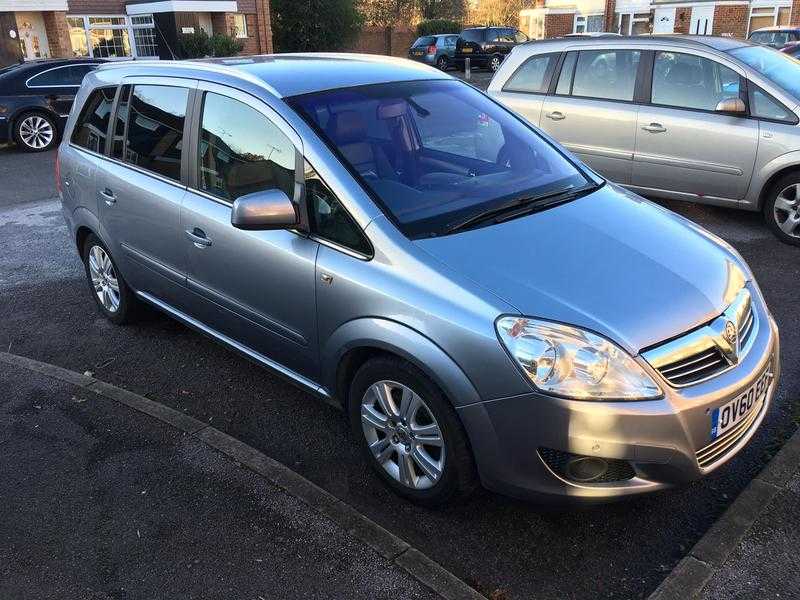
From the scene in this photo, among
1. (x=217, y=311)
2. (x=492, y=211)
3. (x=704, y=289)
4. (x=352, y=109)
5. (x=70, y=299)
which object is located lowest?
(x=70, y=299)

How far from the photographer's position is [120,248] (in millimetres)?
4766

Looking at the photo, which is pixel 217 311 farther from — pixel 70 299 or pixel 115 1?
pixel 115 1

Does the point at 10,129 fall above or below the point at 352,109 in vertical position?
below

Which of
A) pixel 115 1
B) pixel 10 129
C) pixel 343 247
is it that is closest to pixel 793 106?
pixel 343 247

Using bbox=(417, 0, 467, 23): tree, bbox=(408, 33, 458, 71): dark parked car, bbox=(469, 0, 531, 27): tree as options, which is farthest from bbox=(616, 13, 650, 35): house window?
bbox=(417, 0, 467, 23): tree

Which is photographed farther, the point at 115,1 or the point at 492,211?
the point at 115,1

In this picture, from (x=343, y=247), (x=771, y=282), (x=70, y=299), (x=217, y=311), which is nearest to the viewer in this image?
(x=343, y=247)

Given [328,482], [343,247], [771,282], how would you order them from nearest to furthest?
[343,247], [328,482], [771,282]

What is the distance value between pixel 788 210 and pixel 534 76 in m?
2.91

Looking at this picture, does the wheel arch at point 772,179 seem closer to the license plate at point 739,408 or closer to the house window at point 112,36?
the license plate at point 739,408

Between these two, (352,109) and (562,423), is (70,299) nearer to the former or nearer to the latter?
(352,109)

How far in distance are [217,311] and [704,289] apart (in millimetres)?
2445

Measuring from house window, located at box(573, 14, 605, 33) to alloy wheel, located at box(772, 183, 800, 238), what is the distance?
33.0 metres

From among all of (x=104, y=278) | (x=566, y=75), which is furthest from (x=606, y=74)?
(x=104, y=278)
